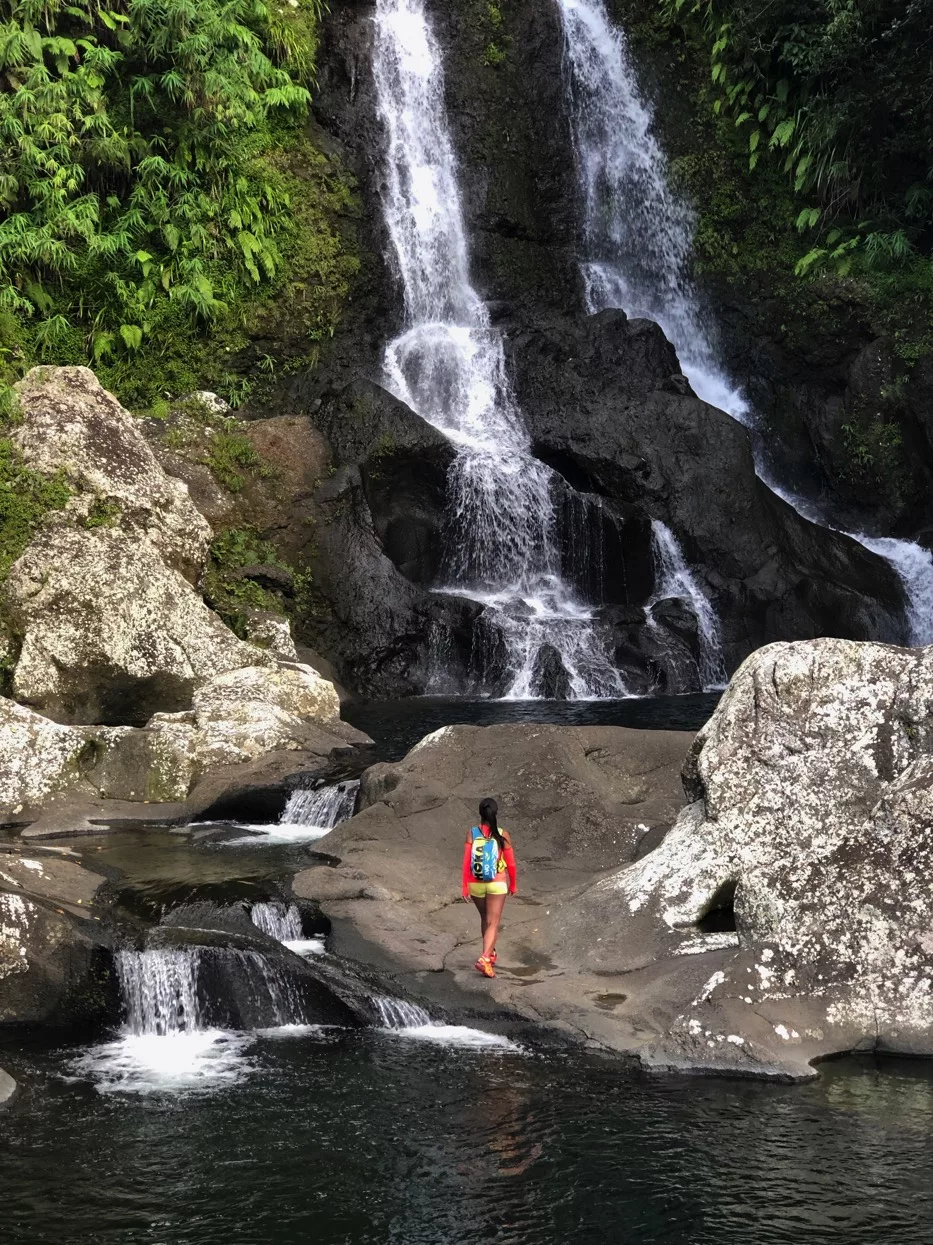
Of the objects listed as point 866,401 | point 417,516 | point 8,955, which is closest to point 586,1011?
point 8,955

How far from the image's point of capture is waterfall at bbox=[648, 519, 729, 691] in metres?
22.2

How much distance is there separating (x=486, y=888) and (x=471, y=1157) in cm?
243

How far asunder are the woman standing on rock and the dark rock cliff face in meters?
12.0

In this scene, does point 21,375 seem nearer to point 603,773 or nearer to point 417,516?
point 417,516

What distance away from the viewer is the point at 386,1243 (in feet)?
20.0

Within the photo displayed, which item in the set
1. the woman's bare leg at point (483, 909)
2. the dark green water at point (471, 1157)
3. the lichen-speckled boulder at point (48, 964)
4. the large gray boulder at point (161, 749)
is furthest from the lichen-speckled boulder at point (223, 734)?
the dark green water at point (471, 1157)

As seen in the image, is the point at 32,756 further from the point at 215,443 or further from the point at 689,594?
the point at 689,594

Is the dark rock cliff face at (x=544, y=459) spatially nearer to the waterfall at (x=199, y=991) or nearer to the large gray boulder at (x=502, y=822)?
the large gray boulder at (x=502, y=822)

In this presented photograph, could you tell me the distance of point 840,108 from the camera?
80.3 ft

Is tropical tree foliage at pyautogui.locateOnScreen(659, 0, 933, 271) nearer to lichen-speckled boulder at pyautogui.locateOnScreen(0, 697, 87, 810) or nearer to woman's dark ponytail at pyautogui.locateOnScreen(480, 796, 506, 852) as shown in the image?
lichen-speckled boulder at pyautogui.locateOnScreen(0, 697, 87, 810)

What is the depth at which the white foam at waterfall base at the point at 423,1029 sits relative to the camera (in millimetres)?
8383

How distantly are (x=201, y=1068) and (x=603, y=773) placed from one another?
535 cm

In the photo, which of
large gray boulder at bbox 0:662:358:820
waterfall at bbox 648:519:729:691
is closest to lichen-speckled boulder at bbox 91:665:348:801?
large gray boulder at bbox 0:662:358:820

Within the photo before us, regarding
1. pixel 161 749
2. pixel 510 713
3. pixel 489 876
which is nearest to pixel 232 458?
pixel 510 713
